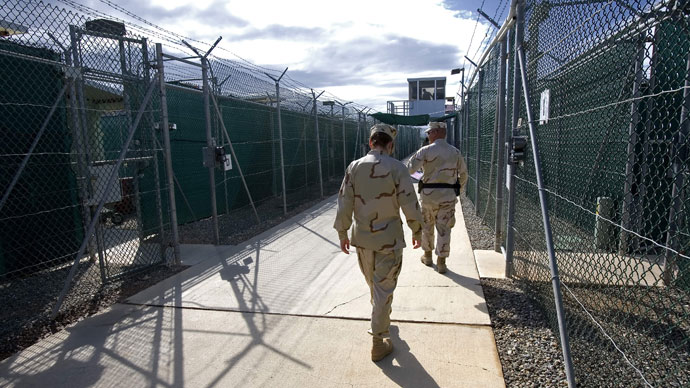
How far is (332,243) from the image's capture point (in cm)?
647

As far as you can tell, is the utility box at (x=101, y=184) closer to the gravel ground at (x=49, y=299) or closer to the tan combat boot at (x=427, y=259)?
the gravel ground at (x=49, y=299)

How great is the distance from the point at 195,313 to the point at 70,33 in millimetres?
3190

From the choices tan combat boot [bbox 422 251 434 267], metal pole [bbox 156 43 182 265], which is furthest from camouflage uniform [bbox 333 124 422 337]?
metal pole [bbox 156 43 182 265]

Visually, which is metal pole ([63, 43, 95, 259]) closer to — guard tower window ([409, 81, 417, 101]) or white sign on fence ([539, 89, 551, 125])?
white sign on fence ([539, 89, 551, 125])

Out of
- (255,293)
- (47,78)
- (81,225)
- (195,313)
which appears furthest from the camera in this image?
(81,225)

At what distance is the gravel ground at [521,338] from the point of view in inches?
111

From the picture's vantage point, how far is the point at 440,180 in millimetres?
4785

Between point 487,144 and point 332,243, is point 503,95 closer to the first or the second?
point 487,144

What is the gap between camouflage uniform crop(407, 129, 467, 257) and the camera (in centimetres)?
476

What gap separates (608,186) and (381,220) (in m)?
1.95

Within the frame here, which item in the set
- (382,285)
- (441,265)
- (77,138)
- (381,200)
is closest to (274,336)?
(382,285)

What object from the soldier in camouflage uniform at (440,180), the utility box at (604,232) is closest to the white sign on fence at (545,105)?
the utility box at (604,232)

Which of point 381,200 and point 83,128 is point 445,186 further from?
point 83,128

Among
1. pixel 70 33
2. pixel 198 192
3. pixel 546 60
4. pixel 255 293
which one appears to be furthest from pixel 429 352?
pixel 198 192
